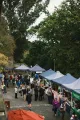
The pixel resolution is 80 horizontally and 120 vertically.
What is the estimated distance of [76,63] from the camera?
117 feet

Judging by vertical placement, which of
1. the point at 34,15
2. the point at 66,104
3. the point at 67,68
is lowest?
the point at 66,104

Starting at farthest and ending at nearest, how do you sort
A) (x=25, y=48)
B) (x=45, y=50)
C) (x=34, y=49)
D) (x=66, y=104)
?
(x=25, y=48)
(x=34, y=49)
(x=45, y=50)
(x=66, y=104)

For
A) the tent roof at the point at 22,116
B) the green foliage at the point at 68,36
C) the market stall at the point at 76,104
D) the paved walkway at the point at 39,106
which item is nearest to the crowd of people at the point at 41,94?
the paved walkway at the point at 39,106

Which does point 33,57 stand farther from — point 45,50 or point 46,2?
point 46,2

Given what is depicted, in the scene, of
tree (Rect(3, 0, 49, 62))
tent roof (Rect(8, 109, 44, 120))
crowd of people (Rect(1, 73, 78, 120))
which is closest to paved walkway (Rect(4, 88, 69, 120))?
crowd of people (Rect(1, 73, 78, 120))

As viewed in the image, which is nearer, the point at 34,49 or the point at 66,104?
the point at 66,104

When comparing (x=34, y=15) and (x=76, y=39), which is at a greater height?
(x=34, y=15)

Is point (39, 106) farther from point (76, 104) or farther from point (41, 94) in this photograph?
point (76, 104)

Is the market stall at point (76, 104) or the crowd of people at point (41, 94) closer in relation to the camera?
the market stall at point (76, 104)

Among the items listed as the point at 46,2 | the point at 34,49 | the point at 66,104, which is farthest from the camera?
the point at 46,2

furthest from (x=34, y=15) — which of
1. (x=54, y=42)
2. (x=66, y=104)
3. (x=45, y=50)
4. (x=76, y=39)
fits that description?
(x=66, y=104)

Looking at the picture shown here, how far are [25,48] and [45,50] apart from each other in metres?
12.4

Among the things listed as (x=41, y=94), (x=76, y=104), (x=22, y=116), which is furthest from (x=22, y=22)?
(x=22, y=116)

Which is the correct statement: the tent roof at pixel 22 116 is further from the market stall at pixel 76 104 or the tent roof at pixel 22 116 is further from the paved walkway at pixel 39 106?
the paved walkway at pixel 39 106
